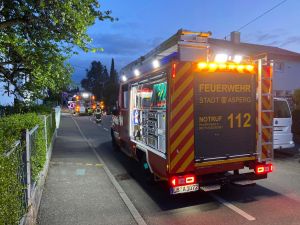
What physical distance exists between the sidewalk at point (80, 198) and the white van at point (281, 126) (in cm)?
603

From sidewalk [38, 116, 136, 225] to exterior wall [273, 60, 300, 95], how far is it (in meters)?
25.6

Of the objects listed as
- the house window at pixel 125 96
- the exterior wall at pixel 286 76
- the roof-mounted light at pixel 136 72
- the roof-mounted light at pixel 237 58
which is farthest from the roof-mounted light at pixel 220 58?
the exterior wall at pixel 286 76

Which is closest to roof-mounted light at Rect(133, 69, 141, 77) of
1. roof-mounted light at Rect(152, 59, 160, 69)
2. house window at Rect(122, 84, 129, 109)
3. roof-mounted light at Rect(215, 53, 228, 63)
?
roof-mounted light at Rect(152, 59, 160, 69)

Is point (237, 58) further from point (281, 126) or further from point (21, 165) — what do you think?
point (281, 126)

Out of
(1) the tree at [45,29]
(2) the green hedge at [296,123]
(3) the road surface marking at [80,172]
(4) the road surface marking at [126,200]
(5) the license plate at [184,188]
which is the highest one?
(1) the tree at [45,29]

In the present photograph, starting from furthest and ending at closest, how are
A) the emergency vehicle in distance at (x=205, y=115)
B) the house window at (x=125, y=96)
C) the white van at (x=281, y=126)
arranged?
the white van at (x=281, y=126) → the house window at (x=125, y=96) → the emergency vehicle in distance at (x=205, y=115)

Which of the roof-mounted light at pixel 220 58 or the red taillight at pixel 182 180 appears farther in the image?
the roof-mounted light at pixel 220 58

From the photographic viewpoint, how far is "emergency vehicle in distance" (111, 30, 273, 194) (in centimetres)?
592

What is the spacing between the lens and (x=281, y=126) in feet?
35.2

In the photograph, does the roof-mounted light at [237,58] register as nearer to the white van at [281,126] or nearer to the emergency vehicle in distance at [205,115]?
the emergency vehicle in distance at [205,115]

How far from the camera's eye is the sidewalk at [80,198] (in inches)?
219

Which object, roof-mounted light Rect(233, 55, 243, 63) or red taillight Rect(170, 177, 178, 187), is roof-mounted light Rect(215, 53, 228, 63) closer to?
roof-mounted light Rect(233, 55, 243, 63)

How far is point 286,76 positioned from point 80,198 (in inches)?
1169

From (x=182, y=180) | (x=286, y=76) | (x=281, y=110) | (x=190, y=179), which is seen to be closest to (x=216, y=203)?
(x=190, y=179)
